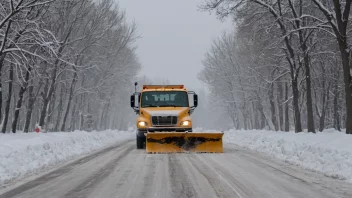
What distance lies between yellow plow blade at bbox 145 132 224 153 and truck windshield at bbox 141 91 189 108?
2496 mm

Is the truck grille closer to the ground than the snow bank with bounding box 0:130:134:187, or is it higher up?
higher up

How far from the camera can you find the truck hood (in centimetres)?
1625

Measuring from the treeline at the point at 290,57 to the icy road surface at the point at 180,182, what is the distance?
8101mm

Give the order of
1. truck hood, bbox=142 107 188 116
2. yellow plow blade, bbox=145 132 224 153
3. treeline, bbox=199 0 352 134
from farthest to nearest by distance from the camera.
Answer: treeline, bbox=199 0 352 134 < truck hood, bbox=142 107 188 116 < yellow plow blade, bbox=145 132 224 153

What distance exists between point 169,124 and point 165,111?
59 cm

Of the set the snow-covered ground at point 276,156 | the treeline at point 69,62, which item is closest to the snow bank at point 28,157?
the snow-covered ground at point 276,156

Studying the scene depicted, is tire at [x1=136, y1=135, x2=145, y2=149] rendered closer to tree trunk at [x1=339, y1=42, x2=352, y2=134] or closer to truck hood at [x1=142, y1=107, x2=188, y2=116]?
truck hood at [x1=142, y1=107, x2=188, y2=116]

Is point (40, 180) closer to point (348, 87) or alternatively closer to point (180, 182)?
point (180, 182)

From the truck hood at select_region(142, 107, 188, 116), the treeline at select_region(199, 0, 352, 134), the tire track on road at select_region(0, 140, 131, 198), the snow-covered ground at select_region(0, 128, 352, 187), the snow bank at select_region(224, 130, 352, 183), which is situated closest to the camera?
the tire track on road at select_region(0, 140, 131, 198)

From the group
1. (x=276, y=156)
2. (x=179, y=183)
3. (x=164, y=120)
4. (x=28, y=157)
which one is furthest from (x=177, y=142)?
(x=179, y=183)

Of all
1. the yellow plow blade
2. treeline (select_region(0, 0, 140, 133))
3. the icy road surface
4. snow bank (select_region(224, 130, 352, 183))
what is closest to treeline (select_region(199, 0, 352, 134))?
snow bank (select_region(224, 130, 352, 183))

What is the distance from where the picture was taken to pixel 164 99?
17422 millimetres

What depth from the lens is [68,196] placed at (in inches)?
269

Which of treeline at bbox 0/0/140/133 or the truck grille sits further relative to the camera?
treeline at bbox 0/0/140/133
